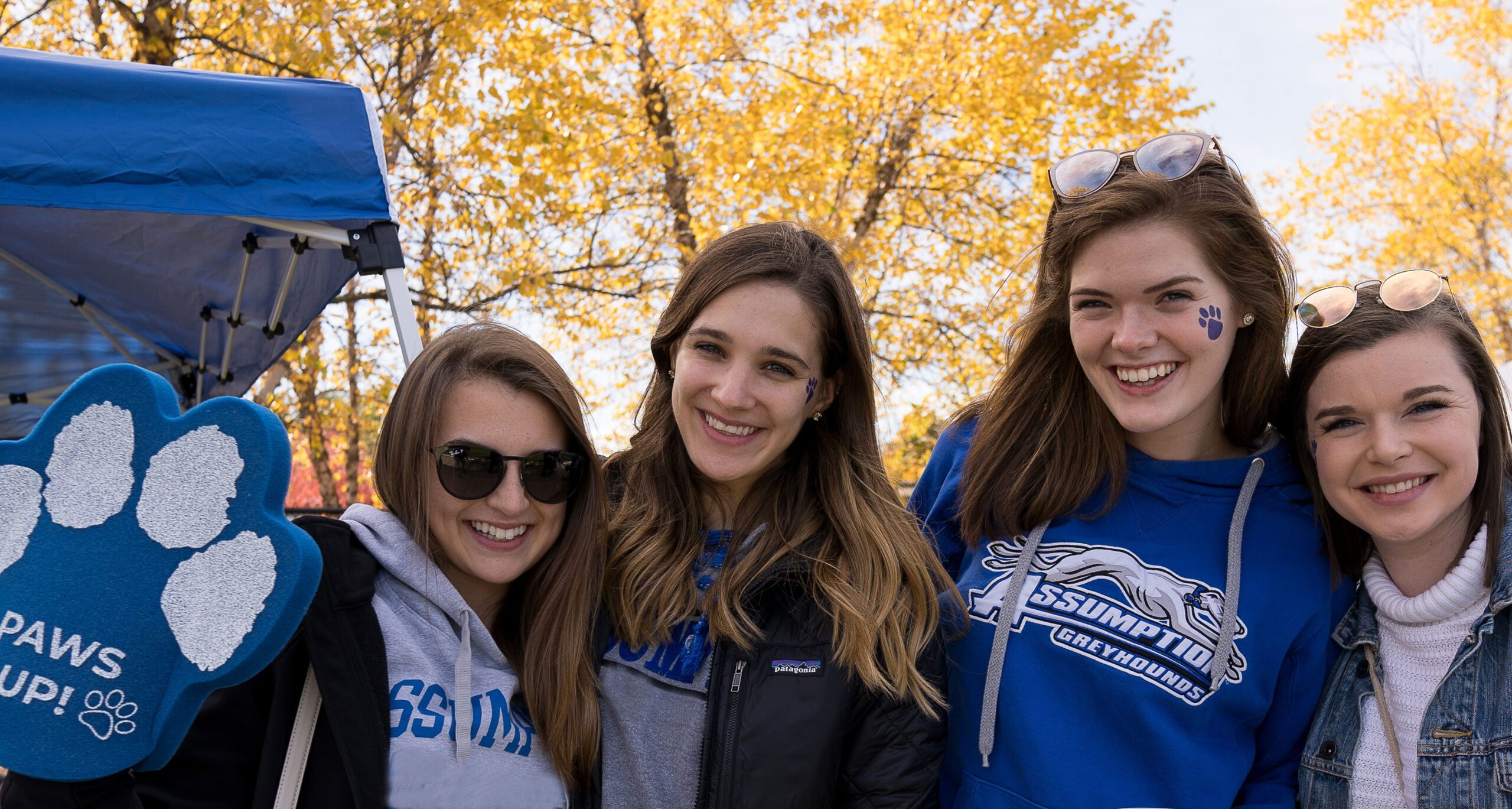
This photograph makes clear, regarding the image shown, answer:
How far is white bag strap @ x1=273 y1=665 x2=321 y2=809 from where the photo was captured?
4.85ft

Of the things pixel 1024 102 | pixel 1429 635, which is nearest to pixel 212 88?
pixel 1429 635

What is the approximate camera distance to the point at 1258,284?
202 centimetres

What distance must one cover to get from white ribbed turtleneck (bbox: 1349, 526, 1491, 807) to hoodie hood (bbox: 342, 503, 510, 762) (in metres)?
1.57

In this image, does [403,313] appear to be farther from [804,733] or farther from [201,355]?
[804,733]

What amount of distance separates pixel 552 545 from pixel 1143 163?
141 centimetres

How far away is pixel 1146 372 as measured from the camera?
1.97 meters

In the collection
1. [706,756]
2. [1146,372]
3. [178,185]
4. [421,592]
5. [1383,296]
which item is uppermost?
[178,185]

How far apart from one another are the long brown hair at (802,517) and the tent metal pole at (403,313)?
1415 millimetres

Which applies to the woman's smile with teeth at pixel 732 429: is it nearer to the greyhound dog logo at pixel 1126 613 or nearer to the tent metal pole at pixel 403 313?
the greyhound dog logo at pixel 1126 613

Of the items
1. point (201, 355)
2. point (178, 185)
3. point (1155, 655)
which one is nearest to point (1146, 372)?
point (1155, 655)

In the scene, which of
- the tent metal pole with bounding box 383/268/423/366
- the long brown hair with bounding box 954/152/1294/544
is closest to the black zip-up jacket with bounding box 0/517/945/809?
the long brown hair with bounding box 954/152/1294/544

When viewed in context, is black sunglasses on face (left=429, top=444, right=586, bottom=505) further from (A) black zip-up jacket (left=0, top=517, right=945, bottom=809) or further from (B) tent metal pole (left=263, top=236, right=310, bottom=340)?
(B) tent metal pole (left=263, top=236, right=310, bottom=340)

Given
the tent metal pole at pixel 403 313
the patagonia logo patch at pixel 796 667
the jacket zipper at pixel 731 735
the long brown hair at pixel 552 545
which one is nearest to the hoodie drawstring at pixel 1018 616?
the patagonia logo patch at pixel 796 667

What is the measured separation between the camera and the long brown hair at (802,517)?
6.10ft
